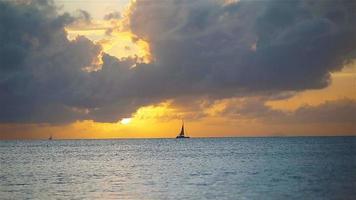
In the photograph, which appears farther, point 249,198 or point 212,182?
point 212,182

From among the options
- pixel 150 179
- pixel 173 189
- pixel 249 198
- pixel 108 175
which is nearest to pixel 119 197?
pixel 173 189

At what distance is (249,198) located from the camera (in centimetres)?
5203

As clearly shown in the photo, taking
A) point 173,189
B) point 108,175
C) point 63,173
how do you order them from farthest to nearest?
point 63,173 → point 108,175 → point 173,189

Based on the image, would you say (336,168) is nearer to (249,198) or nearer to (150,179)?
(150,179)

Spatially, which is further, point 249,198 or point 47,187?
point 47,187

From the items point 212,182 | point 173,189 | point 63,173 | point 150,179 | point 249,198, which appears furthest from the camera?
point 63,173

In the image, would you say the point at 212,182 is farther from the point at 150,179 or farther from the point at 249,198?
the point at 249,198

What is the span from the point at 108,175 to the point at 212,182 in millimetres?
18910

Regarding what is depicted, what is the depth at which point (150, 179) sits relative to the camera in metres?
72.3

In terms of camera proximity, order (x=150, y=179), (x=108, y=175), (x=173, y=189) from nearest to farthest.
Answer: (x=173, y=189), (x=150, y=179), (x=108, y=175)

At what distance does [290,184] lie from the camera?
6309cm


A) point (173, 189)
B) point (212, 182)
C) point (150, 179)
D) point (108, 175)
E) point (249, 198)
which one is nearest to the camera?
point (249, 198)

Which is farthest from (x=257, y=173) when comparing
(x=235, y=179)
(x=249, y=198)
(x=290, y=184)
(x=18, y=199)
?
(x=18, y=199)

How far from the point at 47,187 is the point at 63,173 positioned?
21.2 metres
